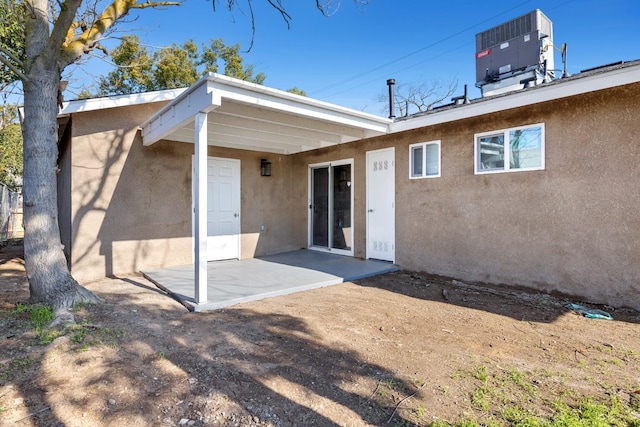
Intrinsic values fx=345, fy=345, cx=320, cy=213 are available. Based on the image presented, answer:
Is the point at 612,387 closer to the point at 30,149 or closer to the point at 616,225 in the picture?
the point at 616,225

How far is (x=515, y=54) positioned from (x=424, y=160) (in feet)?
9.13

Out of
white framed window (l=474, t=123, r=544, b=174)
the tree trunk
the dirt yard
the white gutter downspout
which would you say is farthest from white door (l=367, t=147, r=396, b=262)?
the tree trunk

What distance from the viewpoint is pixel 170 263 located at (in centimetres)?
693

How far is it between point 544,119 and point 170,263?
6.93 metres

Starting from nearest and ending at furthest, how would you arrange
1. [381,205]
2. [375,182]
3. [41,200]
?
[41,200], [381,205], [375,182]

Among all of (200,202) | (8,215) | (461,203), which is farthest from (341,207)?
(8,215)

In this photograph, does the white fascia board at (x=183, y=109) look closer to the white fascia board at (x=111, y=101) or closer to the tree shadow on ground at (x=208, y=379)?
the white fascia board at (x=111, y=101)

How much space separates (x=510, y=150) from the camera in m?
5.30

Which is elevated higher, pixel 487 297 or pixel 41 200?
pixel 41 200

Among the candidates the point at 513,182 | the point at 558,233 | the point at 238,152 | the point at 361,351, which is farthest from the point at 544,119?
the point at 238,152

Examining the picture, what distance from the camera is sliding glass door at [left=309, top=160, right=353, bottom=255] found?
7.96 metres

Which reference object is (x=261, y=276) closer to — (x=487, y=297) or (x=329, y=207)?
(x=329, y=207)

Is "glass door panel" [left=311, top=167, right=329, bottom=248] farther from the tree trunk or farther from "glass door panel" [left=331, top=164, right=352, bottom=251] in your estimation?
the tree trunk

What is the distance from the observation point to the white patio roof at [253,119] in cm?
423
